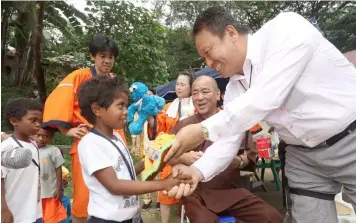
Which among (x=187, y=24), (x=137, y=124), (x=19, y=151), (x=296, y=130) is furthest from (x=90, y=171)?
(x=187, y=24)

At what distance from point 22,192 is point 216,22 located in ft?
5.98

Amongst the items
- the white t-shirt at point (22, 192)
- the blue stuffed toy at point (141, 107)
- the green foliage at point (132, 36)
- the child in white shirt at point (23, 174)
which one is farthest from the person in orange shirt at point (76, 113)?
the green foliage at point (132, 36)

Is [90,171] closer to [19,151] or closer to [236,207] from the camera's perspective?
[19,151]

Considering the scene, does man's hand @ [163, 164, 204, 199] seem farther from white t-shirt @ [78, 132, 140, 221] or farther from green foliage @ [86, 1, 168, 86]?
green foliage @ [86, 1, 168, 86]

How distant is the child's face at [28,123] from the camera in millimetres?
2896

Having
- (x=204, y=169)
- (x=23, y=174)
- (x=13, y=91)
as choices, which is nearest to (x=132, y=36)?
(x=13, y=91)

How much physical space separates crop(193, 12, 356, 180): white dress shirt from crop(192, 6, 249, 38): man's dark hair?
25 cm

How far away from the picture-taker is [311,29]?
1.84 metres

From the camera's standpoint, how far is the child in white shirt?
274cm

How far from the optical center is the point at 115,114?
7.59ft

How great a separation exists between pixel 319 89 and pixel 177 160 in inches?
36.2

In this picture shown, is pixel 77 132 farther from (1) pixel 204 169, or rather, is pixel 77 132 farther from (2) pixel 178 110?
(2) pixel 178 110

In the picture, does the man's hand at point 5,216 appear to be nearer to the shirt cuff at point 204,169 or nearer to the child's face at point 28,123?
the child's face at point 28,123

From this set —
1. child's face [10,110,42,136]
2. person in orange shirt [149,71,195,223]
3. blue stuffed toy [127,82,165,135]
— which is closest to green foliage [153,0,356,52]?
person in orange shirt [149,71,195,223]
